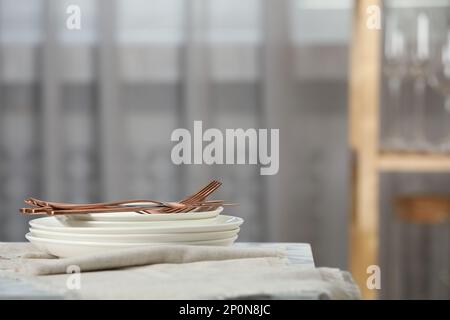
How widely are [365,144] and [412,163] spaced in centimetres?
12

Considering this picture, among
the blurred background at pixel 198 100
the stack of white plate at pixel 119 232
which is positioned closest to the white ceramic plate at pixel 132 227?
the stack of white plate at pixel 119 232

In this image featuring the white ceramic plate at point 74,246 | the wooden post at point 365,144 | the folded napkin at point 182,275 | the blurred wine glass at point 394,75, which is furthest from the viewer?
the blurred wine glass at point 394,75

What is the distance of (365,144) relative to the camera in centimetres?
175

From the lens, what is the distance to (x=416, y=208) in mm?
1784

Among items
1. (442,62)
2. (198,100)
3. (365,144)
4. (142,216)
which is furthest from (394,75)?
(142,216)

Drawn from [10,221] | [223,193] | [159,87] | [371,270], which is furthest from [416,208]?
[10,221]

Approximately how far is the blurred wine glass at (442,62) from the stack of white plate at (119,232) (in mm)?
1216

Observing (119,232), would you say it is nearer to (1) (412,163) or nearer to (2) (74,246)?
(2) (74,246)

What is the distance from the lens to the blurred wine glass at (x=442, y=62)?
5.89 feet

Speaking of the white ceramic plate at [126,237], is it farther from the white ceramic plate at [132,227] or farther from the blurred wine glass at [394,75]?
the blurred wine glass at [394,75]

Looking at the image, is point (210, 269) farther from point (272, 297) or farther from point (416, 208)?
point (416, 208)

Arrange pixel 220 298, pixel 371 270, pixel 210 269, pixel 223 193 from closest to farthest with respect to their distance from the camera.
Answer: pixel 220 298
pixel 210 269
pixel 371 270
pixel 223 193

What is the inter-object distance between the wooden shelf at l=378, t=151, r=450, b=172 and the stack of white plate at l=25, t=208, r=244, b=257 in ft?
3.56
